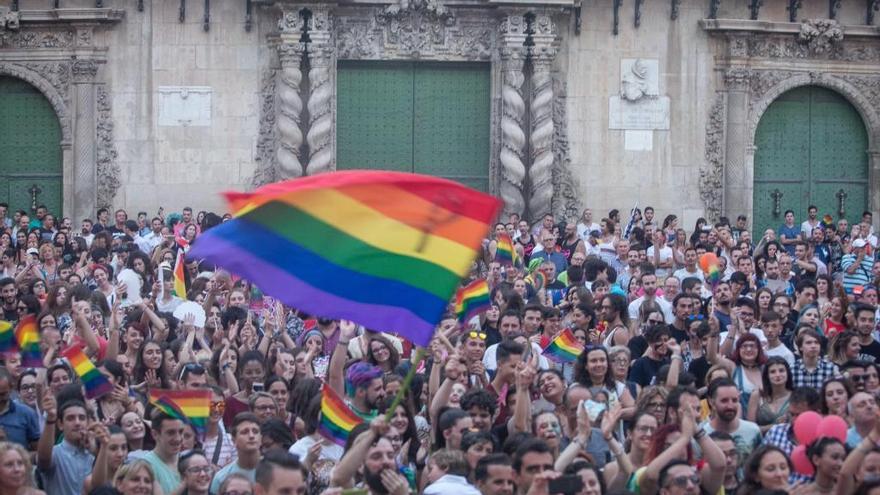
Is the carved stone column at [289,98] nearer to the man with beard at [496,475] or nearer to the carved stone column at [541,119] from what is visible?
the carved stone column at [541,119]

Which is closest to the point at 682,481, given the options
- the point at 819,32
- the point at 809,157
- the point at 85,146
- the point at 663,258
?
the point at 663,258

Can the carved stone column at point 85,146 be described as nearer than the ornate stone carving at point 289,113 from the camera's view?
No

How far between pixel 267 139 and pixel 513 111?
3795 mm

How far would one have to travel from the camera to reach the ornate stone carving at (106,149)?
28281 mm

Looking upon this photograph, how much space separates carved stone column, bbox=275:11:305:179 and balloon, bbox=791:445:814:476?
17.0m

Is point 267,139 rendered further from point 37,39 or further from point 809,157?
point 809,157

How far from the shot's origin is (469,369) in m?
14.3

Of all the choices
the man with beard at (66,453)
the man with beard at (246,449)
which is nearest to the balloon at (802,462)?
the man with beard at (246,449)

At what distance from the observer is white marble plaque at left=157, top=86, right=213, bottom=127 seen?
2823cm

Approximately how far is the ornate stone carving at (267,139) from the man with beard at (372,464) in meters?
17.5

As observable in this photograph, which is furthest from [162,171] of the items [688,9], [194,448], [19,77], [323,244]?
[323,244]

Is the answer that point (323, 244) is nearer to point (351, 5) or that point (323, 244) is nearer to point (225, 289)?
point (225, 289)

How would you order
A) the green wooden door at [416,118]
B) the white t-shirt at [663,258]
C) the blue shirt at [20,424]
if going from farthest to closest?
the green wooden door at [416,118]
the white t-shirt at [663,258]
the blue shirt at [20,424]

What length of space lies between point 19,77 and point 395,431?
18190 mm
